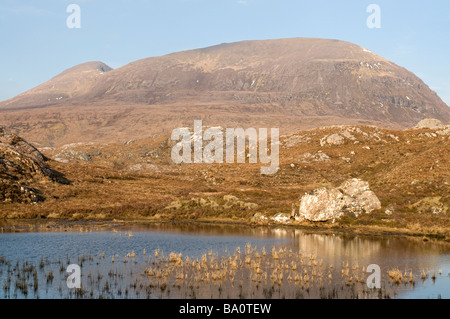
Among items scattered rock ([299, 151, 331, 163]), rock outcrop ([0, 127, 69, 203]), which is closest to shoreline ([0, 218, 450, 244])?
rock outcrop ([0, 127, 69, 203])

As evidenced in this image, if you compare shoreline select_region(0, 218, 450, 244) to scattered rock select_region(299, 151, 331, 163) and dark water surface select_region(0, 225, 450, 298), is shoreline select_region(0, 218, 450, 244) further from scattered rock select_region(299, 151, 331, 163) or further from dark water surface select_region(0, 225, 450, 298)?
scattered rock select_region(299, 151, 331, 163)

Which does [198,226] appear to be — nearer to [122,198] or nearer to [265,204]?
[265,204]

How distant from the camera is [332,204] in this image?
5244cm

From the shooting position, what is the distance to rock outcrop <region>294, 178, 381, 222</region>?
51.9m

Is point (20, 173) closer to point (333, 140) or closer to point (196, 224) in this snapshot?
point (196, 224)
